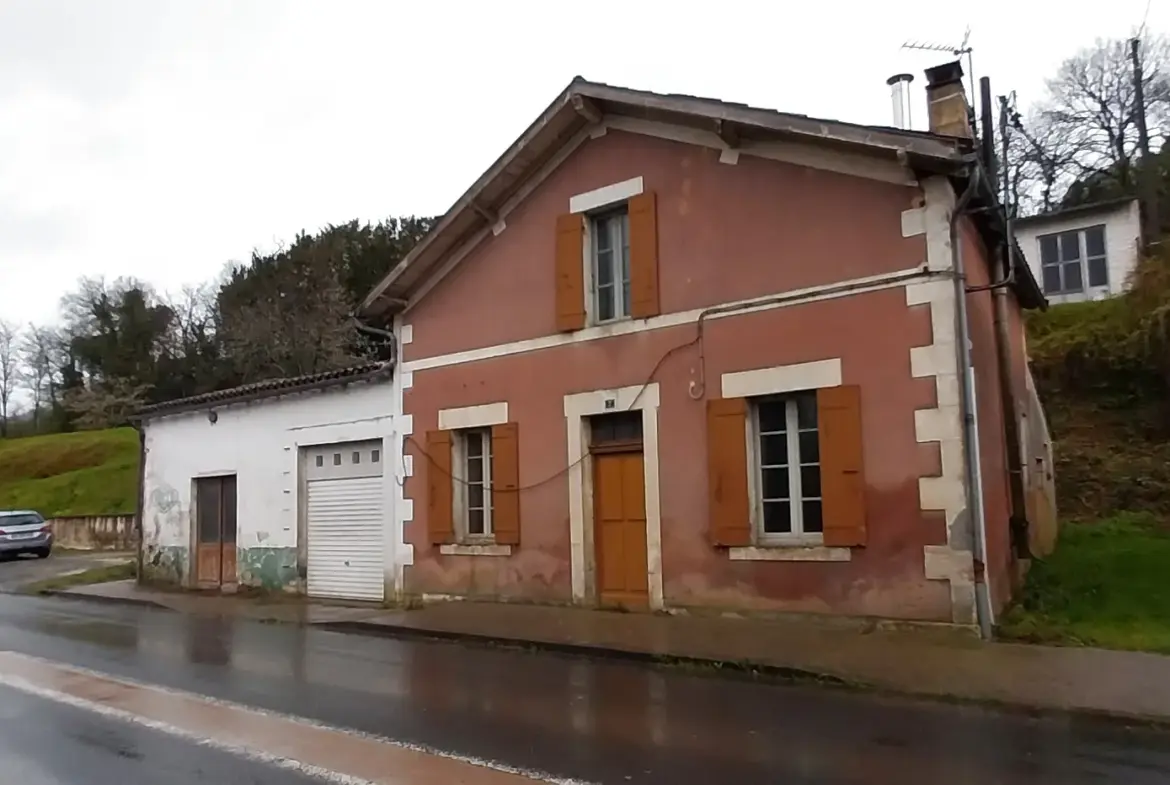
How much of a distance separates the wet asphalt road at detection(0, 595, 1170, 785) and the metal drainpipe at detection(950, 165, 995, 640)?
244cm

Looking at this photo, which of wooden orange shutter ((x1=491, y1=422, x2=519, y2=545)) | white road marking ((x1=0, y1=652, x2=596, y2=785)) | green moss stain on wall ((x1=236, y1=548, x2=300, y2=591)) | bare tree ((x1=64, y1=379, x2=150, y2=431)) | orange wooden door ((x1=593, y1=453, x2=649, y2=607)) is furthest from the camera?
bare tree ((x1=64, y1=379, x2=150, y2=431))

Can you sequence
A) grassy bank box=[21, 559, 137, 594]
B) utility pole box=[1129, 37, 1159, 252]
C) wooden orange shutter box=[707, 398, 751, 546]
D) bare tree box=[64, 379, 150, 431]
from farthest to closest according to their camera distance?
bare tree box=[64, 379, 150, 431], utility pole box=[1129, 37, 1159, 252], grassy bank box=[21, 559, 137, 594], wooden orange shutter box=[707, 398, 751, 546]

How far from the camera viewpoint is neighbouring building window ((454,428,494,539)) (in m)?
14.0

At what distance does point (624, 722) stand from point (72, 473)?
1589 inches

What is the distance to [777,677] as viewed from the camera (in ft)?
28.4

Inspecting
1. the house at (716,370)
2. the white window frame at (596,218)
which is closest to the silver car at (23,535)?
the house at (716,370)

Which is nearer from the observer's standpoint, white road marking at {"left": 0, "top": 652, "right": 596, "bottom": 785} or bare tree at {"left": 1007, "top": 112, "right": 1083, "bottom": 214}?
white road marking at {"left": 0, "top": 652, "right": 596, "bottom": 785}

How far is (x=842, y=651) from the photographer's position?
30.1 feet

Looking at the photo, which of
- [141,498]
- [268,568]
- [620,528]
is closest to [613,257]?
[620,528]

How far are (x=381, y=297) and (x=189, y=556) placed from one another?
23.5ft

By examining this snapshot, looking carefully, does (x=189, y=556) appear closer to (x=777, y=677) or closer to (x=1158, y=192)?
(x=777, y=677)

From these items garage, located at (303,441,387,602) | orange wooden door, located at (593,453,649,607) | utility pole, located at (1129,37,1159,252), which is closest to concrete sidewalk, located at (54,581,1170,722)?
orange wooden door, located at (593,453,649,607)

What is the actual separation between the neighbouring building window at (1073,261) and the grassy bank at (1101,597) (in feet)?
54.2

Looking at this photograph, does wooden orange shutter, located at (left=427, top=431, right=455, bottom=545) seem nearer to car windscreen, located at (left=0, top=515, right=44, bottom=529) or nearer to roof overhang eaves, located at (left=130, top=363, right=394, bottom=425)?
roof overhang eaves, located at (left=130, top=363, right=394, bottom=425)
